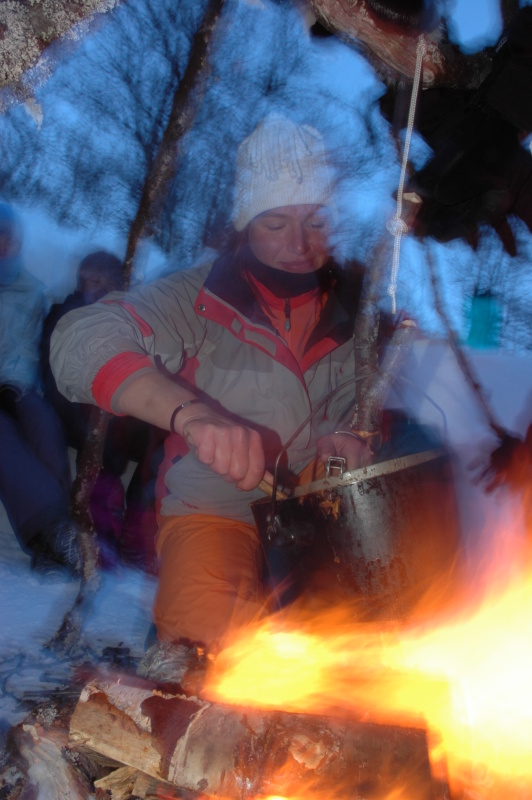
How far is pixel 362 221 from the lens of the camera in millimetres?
4270

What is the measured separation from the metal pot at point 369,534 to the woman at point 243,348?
0.70ft

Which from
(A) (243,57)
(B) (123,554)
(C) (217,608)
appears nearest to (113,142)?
(A) (243,57)

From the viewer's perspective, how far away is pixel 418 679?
4.28ft

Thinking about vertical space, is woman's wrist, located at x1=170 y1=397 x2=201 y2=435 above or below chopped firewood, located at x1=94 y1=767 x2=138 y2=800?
above

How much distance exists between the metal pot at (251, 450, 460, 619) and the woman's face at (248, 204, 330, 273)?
110 cm

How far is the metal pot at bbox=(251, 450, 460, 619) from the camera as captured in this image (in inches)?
67.8

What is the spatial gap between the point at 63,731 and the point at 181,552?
0.90 metres

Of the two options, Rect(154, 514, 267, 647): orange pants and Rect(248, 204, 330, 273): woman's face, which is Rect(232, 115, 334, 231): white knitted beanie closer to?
Rect(248, 204, 330, 273): woman's face

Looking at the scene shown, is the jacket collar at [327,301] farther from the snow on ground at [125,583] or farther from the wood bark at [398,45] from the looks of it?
the wood bark at [398,45]

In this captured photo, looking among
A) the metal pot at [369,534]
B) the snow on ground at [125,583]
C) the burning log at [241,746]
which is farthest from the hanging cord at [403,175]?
the burning log at [241,746]

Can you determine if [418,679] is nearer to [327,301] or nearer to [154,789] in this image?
[154,789]

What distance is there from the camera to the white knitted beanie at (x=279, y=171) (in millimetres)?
2354

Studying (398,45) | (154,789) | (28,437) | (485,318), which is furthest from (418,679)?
(485,318)

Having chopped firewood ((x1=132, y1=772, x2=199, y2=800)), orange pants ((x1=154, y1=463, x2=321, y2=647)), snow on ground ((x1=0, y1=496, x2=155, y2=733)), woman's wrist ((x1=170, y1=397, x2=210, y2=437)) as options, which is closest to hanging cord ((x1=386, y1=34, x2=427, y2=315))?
woman's wrist ((x1=170, y1=397, x2=210, y2=437))
